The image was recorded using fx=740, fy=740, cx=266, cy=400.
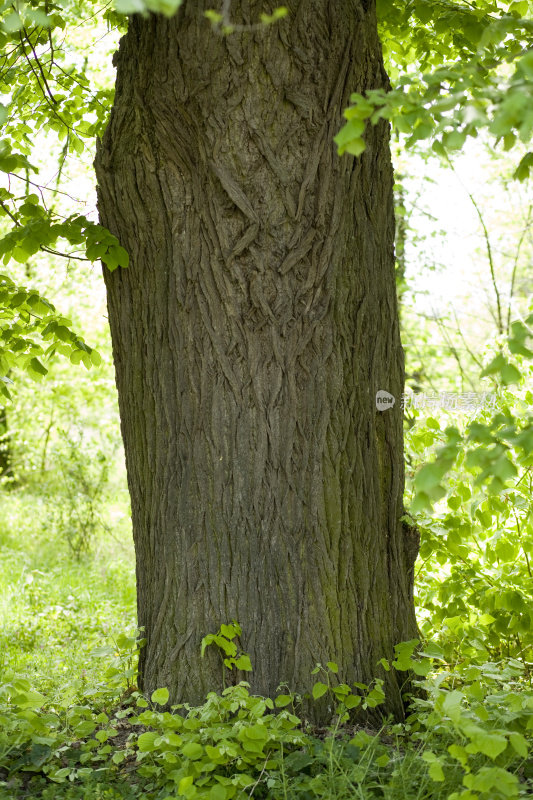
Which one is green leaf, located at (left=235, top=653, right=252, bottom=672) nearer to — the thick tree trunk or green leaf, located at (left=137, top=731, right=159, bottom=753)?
the thick tree trunk

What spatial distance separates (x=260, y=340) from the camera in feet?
9.66

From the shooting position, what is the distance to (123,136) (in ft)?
10.3

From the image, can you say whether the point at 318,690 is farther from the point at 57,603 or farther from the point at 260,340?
the point at 57,603

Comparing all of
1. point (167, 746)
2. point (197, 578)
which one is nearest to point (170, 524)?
point (197, 578)

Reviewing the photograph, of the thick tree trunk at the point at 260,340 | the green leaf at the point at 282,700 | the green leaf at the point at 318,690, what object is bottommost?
the green leaf at the point at 282,700

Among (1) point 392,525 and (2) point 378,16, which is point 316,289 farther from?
(2) point 378,16

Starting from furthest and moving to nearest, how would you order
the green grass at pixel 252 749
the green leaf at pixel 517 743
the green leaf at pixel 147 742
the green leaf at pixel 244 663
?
the green leaf at pixel 244 663 < the green leaf at pixel 147 742 < the green grass at pixel 252 749 < the green leaf at pixel 517 743

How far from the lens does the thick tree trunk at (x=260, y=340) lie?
290 centimetres

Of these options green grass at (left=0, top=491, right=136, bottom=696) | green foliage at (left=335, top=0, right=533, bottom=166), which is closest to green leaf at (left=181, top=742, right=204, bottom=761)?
green grass at (left=0, top=491, right=136, bottom=696)

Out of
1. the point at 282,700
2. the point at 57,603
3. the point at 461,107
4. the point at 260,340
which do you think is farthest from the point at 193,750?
the point at 57,603

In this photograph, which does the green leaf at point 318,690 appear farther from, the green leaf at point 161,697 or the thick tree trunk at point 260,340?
the green leaf at point 161,697

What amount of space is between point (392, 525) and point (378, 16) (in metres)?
2.33

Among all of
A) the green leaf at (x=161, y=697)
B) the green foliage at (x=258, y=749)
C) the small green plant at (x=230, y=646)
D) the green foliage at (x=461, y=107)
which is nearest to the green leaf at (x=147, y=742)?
the green foliage at (x=258, y=749)

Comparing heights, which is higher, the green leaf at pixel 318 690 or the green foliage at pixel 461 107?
the green foliage at pixel 461 107
